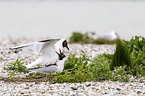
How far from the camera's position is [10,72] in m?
6.08

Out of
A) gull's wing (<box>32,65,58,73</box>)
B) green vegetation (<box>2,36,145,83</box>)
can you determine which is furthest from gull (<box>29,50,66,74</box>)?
green vegetation (<box>2,36,145,83</box>)

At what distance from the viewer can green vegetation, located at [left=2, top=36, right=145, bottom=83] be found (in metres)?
5.61

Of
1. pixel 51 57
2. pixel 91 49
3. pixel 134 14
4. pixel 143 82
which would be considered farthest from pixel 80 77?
pixel 134 14

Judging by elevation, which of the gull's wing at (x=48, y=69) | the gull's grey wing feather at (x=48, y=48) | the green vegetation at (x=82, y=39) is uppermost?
the green vegetation at (x=82, y=39)

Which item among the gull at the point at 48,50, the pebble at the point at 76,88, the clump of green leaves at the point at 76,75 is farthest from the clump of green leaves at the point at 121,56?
the gull at the point at 48,50

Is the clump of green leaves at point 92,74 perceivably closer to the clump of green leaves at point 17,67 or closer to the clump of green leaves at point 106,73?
the clump of green leaves at point 106,73

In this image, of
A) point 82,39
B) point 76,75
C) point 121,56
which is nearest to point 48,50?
point 76,75

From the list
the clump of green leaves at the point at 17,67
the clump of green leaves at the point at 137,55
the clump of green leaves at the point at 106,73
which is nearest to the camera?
the clump of green leaves at the point at 106,73

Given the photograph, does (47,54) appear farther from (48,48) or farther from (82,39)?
(82,39)

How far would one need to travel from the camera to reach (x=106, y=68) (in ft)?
19.1

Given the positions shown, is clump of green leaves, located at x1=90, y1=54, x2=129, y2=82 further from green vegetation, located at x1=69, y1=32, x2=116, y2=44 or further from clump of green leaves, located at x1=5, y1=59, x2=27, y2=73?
green vegetation, located at x1=69, y1=32, x2=116, y2=44

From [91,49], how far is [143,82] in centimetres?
326

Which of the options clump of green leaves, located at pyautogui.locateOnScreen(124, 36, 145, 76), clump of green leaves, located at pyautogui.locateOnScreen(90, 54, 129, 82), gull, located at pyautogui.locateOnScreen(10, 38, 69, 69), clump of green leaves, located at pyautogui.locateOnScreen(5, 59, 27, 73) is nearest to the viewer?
clump of green leaves, located at pyautogui.locateOnScreen(90, 54, 129, 82)

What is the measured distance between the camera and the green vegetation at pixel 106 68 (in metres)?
5.61
